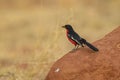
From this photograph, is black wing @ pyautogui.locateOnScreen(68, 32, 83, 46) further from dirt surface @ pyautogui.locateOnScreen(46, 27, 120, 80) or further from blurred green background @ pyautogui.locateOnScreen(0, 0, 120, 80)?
blurred green background @ pyautogui.locateOnScreen(0, 0, 120, 80)

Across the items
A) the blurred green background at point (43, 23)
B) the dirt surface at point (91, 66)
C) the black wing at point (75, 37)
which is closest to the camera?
the dirt surface at point (91, 66)

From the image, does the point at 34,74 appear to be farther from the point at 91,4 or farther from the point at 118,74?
the point at 91,4

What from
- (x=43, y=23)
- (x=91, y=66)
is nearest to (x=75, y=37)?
(x=91, y=66)

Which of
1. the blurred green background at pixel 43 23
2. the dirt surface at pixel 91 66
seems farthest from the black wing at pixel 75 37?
the blurred green background at pixel 43 23

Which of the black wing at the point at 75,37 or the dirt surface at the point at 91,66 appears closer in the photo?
the dirt surface at the point at 91,66

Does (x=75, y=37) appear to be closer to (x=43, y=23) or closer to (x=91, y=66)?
(x=91, y=66)

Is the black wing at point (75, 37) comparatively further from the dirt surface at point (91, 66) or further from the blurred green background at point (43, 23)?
the blurred green background at point (43, 23)

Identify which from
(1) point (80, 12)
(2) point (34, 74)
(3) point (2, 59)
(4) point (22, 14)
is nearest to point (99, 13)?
(1) point (80, 12)

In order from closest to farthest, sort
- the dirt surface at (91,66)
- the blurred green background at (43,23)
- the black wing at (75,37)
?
the dirt surface at (91,66) < the black wing at (75,37) < the blurred green background at (43,23)
